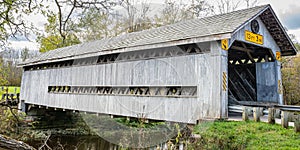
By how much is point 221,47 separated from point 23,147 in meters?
4.88

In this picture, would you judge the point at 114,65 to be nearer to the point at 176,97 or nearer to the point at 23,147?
the point at 176,97

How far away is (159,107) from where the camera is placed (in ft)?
21.9

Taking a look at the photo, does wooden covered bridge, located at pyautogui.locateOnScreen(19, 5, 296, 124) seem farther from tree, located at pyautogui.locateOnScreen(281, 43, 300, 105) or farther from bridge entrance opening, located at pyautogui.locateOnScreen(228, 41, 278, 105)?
tree, located at pyautogui.locateOnScreen(281, 43, 300, 105)

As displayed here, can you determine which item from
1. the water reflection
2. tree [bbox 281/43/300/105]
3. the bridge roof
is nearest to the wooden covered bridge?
the bridge roof

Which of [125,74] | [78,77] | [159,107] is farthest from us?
[78,77]

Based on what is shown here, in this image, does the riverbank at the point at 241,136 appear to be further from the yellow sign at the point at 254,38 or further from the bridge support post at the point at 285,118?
the yellow sign at the point at 254,38

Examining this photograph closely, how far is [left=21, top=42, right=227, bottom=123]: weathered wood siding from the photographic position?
570 centimetres

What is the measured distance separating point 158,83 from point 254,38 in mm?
2892

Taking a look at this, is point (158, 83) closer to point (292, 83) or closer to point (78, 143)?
point (78, 143)

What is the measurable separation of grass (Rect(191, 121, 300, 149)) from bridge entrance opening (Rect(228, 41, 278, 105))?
2924 mm

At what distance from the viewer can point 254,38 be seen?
21.8 feet

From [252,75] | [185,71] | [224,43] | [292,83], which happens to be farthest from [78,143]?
[292,83]

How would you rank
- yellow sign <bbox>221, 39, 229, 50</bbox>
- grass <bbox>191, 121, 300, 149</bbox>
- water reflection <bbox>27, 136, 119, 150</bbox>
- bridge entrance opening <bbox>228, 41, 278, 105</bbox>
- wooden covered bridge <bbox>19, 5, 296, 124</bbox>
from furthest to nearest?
water reflection <bbox>27, 136, 119, 150</bbox>
bridge entrance opening <bbox>228, 41, 278, 105</bbox>
wooden covered bridge <bbox>19, 5, 296, 124</bbox>
yellow sign <bbox>221, 39, 229, 50</bbox>
grass <bbox>191, 121, 300, 149</bbox>

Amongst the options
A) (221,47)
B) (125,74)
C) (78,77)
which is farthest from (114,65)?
(221,47)
